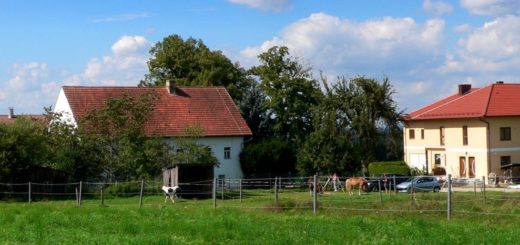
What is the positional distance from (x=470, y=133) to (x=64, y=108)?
32.2 m

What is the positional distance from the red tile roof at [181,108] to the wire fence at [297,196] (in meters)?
6.73

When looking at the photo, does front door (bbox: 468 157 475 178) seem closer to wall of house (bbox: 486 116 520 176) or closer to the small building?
wall of house (bbox: 486 116 520 176)

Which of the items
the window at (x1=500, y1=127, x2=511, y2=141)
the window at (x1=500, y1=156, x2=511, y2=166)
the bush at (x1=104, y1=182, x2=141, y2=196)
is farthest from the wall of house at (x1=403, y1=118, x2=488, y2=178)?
the bush at (x1=104, y1=182, x2=141, y2=196)

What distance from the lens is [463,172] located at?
207ft

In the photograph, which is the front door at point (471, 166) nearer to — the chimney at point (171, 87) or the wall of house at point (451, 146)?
the wall of house at point (451, 146)

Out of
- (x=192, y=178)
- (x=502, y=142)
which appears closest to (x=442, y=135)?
(x=502, y=142)

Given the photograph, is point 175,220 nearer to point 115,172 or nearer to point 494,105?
point 115,172

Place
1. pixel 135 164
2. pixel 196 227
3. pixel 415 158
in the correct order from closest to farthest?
pixel 196 227 < pixel 135 164 < pixel 415 158

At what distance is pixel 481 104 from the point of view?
63656 mm

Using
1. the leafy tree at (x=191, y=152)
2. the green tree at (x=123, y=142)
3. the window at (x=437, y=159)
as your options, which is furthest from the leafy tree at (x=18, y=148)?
the window at (x=437, y=159)

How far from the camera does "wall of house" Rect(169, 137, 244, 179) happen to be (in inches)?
2433

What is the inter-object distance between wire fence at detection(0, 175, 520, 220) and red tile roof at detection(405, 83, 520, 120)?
28.8 ft

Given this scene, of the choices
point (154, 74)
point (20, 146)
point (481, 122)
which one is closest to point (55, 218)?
point (20, 146)

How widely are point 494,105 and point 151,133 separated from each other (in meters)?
27.3
